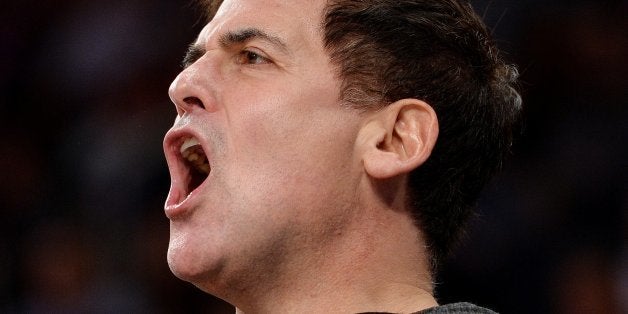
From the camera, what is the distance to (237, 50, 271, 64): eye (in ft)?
6.95

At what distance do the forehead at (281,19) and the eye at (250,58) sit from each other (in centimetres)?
6

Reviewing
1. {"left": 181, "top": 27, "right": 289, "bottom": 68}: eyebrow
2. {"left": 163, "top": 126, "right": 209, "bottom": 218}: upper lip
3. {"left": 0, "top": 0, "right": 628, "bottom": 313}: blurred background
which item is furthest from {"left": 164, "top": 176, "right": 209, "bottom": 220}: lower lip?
{"left": 0, "top": 0, "right": 628, "bottom": 313}: blurred background

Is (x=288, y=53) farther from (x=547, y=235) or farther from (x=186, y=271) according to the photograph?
(x=547, y=235)

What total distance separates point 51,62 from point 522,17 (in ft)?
6.57

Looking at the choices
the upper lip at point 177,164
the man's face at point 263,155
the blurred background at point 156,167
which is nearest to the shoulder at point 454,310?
the man's face at point 263,155

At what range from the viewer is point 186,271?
6.49 ft

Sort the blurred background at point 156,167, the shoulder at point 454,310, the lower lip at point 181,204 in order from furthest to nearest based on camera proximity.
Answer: the blurred background at point 156,167
the lower lip at point 181,204
the shoulder at point 454,310

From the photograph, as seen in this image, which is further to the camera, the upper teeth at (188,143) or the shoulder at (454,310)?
the upper teeth at (188,143)

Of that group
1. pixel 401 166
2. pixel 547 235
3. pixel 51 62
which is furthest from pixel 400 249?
pixel 51 62

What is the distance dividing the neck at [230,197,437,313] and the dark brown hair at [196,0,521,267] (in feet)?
0.42

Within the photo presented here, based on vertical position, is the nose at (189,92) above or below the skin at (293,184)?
above

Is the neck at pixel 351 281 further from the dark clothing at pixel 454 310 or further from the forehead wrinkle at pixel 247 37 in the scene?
the forehead wrinkle at pixel 247 37

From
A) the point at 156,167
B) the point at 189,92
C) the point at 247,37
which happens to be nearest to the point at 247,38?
the point at 247,37

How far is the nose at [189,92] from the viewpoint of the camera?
2.08m
